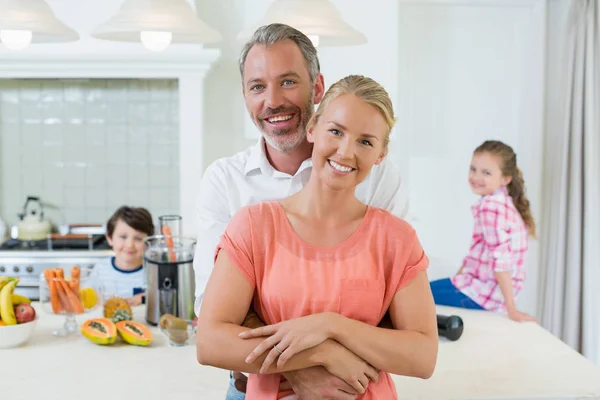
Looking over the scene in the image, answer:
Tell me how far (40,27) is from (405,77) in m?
2.44

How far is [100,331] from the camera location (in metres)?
2.15

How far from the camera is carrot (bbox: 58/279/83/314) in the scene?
219 cm

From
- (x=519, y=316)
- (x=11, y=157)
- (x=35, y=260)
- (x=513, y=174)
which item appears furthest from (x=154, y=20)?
(x=11, y=157)

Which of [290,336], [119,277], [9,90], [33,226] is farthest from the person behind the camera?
[9,90]

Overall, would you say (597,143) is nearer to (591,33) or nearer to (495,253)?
(591,33)

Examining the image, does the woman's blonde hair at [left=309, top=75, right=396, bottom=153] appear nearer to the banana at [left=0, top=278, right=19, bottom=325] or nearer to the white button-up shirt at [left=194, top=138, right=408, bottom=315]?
the white button-up shirt at [left=194, top=138, right=408, bottom=315]

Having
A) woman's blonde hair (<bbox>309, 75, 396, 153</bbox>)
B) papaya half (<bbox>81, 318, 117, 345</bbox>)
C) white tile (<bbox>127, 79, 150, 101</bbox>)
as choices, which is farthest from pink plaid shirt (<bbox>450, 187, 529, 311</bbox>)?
white tile (<bbox>127, 79, 150, 101</bbox>)

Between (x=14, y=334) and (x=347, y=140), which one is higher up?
(x=347, y=140)

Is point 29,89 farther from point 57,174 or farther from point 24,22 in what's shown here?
point 24,22

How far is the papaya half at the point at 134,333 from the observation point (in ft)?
6.99

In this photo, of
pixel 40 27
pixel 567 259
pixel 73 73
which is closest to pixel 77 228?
pixel 73 73

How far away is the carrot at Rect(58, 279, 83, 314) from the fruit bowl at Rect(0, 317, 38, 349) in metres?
0.12

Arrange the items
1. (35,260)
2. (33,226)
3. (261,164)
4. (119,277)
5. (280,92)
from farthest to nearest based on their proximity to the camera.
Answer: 1. (33,226)
2. (35,260)
3. (119,277)
4. (261,164)
5. (280,92)

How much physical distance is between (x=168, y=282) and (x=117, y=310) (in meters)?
0.18
